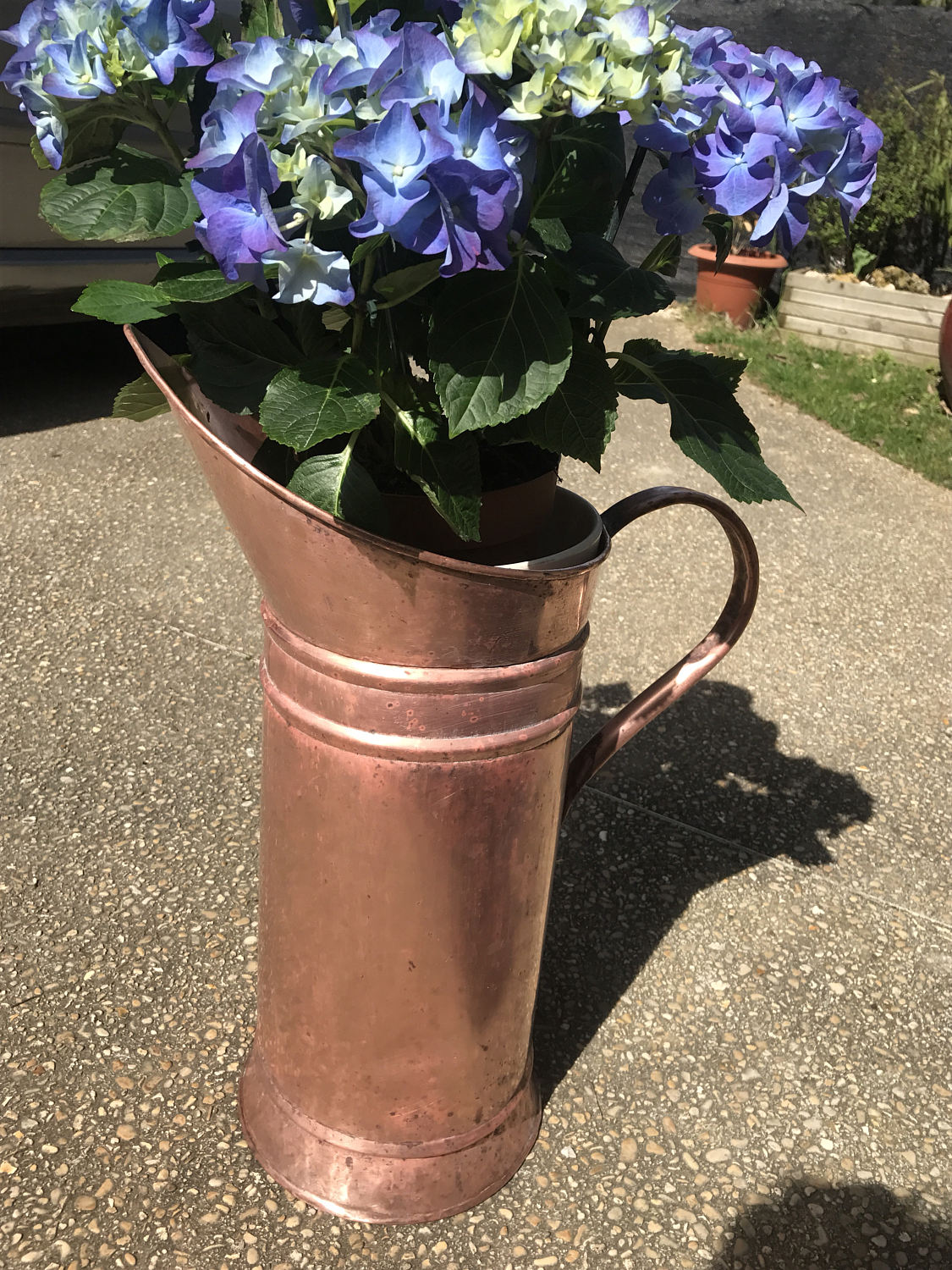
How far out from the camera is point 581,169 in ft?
3.80

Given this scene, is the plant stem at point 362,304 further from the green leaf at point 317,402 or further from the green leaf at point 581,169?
the green leaf at point 581,169

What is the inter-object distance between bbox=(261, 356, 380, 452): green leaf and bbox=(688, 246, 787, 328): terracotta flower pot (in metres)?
5.87

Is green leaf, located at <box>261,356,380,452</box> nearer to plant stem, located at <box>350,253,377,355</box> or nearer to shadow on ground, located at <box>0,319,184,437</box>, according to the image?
plant stem, located at <box>350,253,377,355</box>

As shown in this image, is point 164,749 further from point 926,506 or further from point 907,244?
point 907,244

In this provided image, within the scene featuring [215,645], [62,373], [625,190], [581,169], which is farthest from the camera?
[62,373]

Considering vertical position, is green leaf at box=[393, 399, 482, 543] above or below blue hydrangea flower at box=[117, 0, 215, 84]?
below

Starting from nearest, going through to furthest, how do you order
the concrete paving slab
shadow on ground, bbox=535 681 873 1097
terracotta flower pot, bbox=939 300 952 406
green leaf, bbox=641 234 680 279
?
green leaf, bbox=641 234 680 279, shadow on ground, bbox=535 681 873 1097, the concrete paving slab, terracotta flower pot, bbox=939 300 952 406

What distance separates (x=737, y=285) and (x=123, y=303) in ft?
19.7

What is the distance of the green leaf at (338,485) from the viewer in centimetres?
122

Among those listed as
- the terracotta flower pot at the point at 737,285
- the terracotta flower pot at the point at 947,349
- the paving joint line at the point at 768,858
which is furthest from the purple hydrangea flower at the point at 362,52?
the terracotta flower pot at the point at 737,285

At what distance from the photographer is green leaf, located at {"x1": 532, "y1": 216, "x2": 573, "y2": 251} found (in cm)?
116

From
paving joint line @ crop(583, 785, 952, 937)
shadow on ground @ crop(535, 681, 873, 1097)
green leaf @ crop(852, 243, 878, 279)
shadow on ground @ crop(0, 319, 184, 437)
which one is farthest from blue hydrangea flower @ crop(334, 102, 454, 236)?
green leaf @ crop(852, 243, 878, 279)

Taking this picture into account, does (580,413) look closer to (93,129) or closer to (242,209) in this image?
(242,209)

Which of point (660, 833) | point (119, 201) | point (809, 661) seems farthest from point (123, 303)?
point (809, 661)
